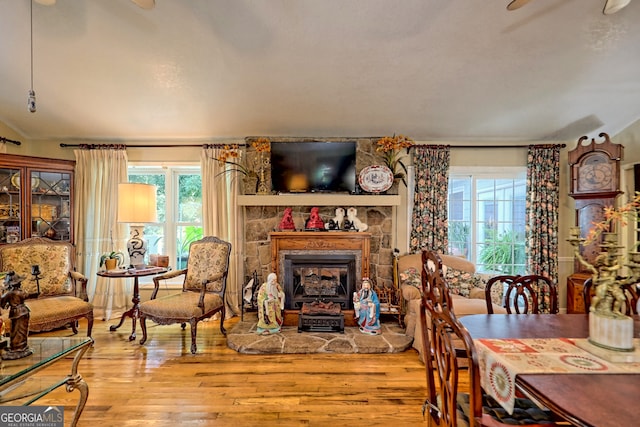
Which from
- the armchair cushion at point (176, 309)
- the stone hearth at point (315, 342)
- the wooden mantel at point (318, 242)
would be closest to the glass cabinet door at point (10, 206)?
the armchair cushion at point (176, 309)

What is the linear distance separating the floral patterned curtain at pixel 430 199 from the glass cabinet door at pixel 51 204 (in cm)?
451

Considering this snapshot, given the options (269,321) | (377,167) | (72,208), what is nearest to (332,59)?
(377,167)

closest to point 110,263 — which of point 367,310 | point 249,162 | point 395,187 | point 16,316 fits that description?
point 16,316

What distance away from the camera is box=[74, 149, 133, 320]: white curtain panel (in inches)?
159

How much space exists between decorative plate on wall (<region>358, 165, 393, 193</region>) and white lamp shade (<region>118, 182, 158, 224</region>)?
2.56 m

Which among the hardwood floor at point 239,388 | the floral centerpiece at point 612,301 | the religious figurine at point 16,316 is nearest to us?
the floral centerpiece at point 612,301

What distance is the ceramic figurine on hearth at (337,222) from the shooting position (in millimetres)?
3907

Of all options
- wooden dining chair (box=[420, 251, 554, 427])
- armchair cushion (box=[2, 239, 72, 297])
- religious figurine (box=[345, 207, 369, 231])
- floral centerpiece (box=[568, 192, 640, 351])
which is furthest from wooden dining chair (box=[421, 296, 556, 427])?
armchair cushion (box=[2, 239, 72, 297])

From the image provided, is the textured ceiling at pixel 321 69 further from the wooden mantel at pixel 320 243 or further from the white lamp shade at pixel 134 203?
the wooden mantel at pixel 320 243

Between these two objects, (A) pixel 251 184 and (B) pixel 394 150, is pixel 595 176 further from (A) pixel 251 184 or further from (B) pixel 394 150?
(A) pixel 251 184

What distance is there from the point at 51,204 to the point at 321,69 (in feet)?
12.3

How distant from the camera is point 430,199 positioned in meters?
4.07

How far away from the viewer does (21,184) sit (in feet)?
11.8

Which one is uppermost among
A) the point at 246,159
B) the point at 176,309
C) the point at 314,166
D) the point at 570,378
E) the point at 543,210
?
the point at 246,159
